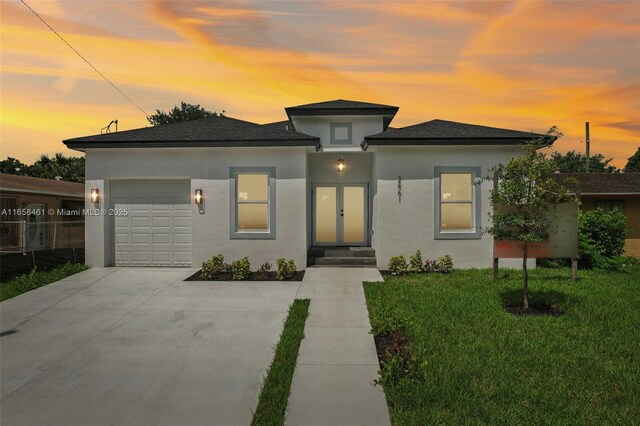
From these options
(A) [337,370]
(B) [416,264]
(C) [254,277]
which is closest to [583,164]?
(B) [416,264]

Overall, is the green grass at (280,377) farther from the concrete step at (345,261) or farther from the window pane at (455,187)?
the window pane at (455,187)

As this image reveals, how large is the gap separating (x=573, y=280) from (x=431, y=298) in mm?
4288

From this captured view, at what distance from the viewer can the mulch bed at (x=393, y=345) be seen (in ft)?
13.9

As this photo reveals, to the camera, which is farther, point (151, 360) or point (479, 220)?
point (479, 220)

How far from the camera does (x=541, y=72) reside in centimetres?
1091

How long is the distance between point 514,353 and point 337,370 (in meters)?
2.49

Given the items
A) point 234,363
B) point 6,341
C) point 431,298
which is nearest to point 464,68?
point 431,298

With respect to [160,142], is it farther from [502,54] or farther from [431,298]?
[502,54]

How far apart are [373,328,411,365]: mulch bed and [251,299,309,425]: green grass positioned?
1167 mm

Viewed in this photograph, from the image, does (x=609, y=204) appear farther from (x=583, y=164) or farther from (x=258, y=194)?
(x=583, y=164)

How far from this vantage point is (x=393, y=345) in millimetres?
4660

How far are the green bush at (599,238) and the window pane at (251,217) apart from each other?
9812 mm

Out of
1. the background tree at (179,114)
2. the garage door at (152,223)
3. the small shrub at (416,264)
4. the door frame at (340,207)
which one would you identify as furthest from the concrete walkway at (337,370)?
the background tree at (179,114)

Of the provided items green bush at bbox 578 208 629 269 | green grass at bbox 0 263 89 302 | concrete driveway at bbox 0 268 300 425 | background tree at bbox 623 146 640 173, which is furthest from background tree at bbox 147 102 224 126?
background tree at bbox 623 146 640 173
